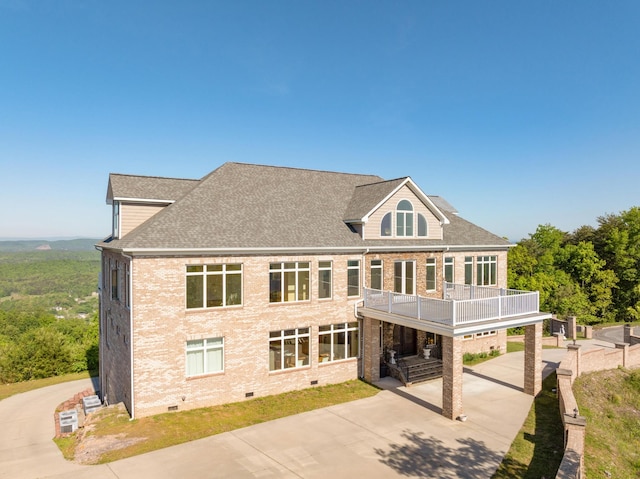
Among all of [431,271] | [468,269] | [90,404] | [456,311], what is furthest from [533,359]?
[90,404]

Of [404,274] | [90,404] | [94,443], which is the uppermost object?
[404,274]

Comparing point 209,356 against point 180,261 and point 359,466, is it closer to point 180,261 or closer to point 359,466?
point 180,261

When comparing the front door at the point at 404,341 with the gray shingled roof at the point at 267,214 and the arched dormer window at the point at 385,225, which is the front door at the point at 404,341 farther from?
the arched dormer window at the point at 385,225

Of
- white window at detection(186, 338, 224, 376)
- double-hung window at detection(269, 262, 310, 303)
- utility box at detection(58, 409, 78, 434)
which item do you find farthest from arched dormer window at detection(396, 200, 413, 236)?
utility box at detection(58, 409, 78, 434)

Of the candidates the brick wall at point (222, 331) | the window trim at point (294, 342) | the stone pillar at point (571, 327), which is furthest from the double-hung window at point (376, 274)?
the stone pillar at point (571, 327)

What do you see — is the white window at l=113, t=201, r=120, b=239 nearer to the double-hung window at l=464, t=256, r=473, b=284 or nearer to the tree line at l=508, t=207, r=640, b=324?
the double-hung window at l=464, t=256, r=473, b=284

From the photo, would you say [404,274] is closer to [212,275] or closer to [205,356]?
[212,275]

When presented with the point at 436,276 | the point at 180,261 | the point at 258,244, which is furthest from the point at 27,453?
the point at 436,276
